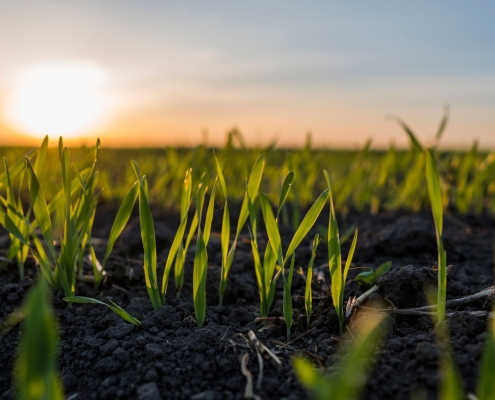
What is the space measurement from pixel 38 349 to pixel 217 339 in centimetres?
55

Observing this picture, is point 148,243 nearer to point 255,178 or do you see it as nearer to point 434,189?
point 255,178

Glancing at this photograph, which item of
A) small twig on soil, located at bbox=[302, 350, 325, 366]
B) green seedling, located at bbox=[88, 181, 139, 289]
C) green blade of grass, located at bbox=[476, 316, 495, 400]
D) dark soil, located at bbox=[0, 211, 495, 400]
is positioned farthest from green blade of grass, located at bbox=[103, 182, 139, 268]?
green blade of grass, located at bbox=[476, 316, 495, 400]

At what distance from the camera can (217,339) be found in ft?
3.69

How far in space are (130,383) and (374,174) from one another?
267cm

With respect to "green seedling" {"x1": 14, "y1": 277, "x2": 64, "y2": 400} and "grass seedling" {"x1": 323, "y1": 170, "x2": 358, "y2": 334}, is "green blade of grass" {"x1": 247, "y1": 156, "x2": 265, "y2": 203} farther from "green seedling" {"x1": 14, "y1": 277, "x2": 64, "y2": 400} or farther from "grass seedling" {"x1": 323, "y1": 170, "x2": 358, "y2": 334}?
"green seedling" {"x1": 14, "y1": 277, "x2": 64, "y2": 400}

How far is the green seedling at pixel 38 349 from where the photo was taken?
594 mm

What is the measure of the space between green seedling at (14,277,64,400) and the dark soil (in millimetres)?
323

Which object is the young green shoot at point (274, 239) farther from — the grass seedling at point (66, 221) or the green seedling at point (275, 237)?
the grass seedling at point (66, 221)

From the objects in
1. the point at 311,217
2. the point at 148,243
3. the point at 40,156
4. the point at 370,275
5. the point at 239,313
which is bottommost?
the point at 239,313

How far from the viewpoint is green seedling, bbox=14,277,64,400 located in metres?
0.59

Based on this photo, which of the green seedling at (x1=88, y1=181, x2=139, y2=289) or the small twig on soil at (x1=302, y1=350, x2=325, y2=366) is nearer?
the small twig on soil at (x1=302, y1=350, x2=325, y2=366)

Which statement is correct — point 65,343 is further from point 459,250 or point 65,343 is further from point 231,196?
point 231,196

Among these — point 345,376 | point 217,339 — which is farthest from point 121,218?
point 345,376

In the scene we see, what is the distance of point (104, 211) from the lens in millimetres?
3371
